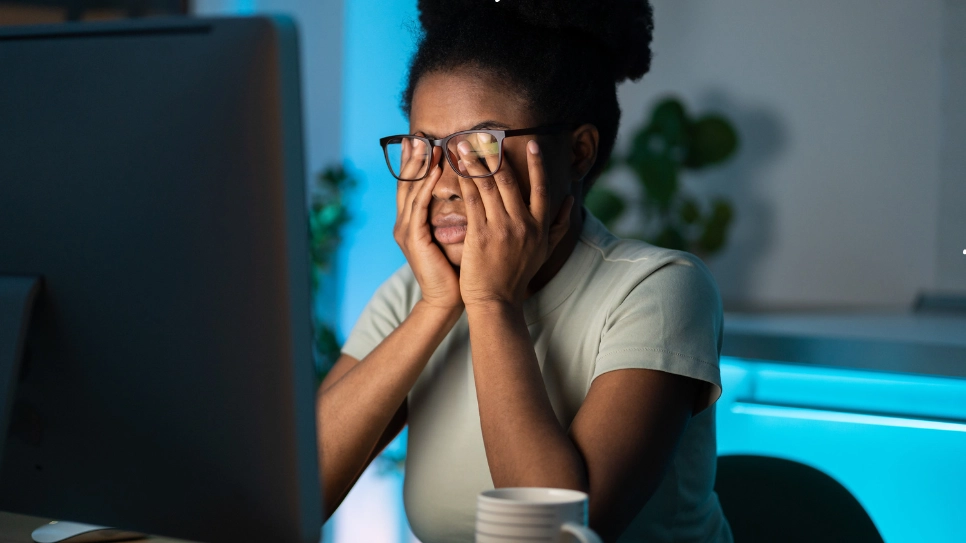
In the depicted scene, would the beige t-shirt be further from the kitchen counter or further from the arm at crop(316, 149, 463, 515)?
the kitchen counter

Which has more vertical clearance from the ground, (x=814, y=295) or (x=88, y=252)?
(x=88, y=252)

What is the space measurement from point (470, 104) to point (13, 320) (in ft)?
2.10

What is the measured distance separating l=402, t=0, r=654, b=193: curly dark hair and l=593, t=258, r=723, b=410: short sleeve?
10.4 inches

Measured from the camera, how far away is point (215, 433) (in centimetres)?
57

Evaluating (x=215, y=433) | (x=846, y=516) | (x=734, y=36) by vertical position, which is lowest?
(x=846, y=516)

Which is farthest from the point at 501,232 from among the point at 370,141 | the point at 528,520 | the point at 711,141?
the point at 370,141

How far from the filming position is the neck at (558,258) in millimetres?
1210

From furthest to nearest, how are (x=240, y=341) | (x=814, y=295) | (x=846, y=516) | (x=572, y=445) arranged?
(x=814, y=295) < (x=846, y=516) < (x=572, y=445) < (x=240, y=341)

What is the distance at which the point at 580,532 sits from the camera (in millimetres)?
580

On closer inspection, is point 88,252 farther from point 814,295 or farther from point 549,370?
point 814,295

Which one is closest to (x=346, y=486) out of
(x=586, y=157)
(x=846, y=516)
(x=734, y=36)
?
(x=586, y=157)

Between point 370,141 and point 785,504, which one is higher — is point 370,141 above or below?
above

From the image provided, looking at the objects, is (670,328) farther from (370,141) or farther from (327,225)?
(370,141)

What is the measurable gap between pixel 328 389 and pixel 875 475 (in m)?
1.30
